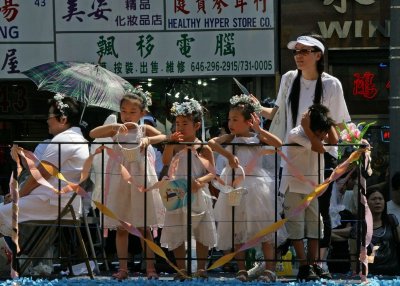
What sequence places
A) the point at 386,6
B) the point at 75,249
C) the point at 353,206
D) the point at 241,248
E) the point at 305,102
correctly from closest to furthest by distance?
1. the point at 241,248
2. the point at 305,102
3. the point at 75,249
4. the point at 353,206
5. the point at 386,6

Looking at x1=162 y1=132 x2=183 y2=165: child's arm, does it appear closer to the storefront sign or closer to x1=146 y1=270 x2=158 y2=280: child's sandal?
x1=146 y1=270 x2=158 y2=280: child's sandal

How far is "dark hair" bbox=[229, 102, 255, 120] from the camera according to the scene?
24.3 feet

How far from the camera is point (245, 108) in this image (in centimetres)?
742

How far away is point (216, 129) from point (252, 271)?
4.99 meters

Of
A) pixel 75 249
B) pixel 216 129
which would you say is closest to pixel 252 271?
pixel 75 249

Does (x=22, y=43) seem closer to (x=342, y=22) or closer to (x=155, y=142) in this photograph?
(x=342, y=22)

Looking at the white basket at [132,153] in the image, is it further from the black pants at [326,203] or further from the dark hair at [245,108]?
the black pants at [326,203]

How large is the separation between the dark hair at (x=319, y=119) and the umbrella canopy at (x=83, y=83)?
8.05 feet

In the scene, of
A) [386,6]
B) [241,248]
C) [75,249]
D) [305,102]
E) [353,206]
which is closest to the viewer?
[241,248]

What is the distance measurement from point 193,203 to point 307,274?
3.37 ft

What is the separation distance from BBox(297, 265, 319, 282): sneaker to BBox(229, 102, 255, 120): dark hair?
4.11 feet

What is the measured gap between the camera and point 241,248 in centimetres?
707

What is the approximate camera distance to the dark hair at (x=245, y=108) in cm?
742

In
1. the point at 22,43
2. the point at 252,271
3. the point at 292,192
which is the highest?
the point at 22,43
